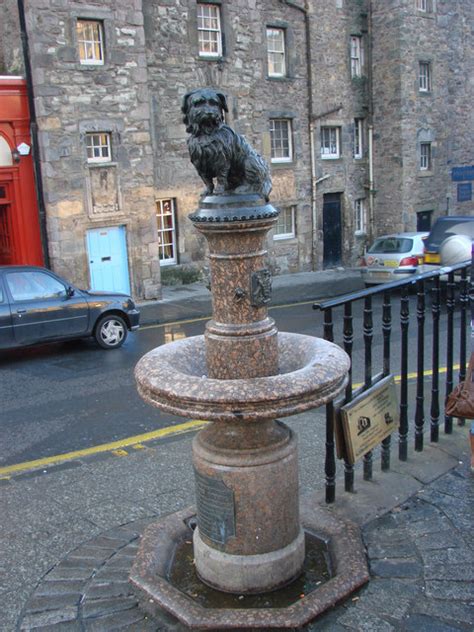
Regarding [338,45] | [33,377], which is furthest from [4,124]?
[338,45]

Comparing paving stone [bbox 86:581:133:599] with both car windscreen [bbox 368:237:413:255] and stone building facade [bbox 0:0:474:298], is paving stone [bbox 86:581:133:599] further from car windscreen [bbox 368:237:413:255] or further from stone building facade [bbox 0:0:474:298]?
car windscreen [bbox 368:237:413:255]

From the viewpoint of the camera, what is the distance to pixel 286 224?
2369 centimetres

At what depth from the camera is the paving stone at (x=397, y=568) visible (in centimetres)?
394

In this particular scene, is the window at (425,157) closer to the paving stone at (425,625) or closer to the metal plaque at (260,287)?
the metal plaque at (260,287)

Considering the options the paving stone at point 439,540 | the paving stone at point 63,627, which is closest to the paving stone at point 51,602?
the paving stone at point 63,627

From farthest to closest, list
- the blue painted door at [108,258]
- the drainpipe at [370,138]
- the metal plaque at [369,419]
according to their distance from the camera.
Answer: the drainpipe at [370,138], the blue painted door at [108,258], the metal plaque at [369,419]

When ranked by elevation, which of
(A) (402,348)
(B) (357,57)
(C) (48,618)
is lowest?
(C) (48,618)

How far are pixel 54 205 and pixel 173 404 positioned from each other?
47.3 feet

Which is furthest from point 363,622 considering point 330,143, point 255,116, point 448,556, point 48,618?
point 330,143

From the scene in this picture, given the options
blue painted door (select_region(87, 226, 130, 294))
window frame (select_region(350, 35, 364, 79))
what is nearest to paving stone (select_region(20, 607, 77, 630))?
blue painted door (select_region(87, 226, 130, 294))

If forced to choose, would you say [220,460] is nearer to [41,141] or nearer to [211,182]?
[211,182]

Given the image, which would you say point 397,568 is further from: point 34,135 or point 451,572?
point 34,135

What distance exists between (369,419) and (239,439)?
3.96ft

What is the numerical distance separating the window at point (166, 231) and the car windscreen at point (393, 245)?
20.0 ft
